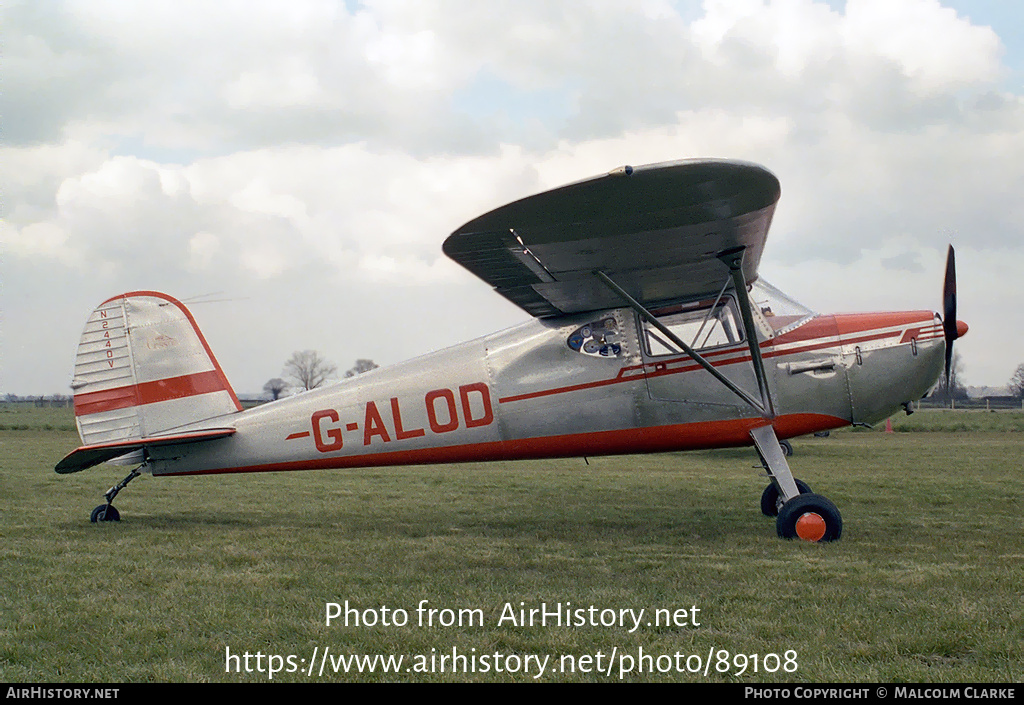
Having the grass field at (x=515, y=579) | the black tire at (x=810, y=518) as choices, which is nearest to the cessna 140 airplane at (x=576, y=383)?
the black tire at (x=810, y=518)

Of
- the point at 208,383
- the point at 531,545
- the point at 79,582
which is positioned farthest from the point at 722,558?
the point at 208,383

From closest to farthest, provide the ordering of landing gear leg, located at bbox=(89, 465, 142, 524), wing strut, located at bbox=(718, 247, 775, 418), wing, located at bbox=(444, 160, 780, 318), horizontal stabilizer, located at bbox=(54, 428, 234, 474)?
wing, located at bbox=(444, 160, 780, 318), wing strut, located at bbox=(718, 247, 775, 418), horizontal stabilizer, located at bbox=(54, 428, 234, 474), landing gear leg, located at bbox=(89, 465, 142, 524)

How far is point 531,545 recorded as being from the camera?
6.50 meters

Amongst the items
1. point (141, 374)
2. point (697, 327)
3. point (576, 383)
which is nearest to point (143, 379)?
point (141, 374)

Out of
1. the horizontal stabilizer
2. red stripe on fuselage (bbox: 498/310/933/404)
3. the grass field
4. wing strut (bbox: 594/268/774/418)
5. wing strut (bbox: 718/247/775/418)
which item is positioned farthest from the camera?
the horizontal stabilizer

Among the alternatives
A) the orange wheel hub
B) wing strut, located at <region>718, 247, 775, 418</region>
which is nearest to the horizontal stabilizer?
wing strut, located at <region>718, 247, 775, 418</region>

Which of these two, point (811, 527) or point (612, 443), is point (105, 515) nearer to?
point (612, 443)

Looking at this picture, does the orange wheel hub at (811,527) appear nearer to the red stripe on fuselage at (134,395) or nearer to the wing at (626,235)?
the wing at (626,235)

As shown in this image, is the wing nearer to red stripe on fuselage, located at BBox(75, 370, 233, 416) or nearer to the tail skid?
the tail skid

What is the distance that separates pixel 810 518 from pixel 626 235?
288 cm

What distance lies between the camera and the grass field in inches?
140

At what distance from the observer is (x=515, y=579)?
16.9 ft

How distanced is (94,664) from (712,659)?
2.89 meters

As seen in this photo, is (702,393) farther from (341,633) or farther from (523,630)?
(341,633)
